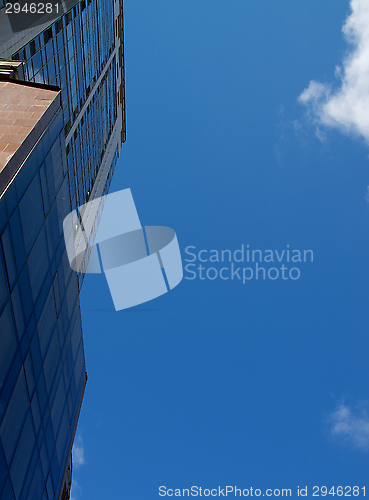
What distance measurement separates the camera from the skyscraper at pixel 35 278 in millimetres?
12750

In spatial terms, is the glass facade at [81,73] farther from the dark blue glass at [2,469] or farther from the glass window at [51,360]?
the dark blue glass at [2,469]

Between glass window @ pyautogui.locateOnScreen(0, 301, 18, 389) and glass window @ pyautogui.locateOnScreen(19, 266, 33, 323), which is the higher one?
glass window @ pyautogui.locateOnScreen(19, 266, 33, 323)

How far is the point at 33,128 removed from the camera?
46.0ft

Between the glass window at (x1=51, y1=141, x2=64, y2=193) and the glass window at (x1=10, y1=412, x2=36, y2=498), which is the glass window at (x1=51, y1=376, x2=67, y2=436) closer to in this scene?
the glass window at (x1=10, y1=412, x2=36, y2=498)

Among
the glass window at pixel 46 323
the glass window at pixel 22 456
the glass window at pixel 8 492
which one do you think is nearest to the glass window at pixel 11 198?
the glass window at pixel 46 323

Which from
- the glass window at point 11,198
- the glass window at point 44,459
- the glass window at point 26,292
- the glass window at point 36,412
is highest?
the glass window at point 11,198

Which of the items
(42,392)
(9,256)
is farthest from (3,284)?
(42,392)

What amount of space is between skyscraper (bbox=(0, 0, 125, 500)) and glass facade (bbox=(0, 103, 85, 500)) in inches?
1.6

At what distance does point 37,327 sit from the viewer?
15562 millimetres

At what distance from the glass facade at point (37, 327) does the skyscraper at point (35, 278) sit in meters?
0.04

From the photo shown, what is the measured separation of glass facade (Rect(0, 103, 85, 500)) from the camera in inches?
499

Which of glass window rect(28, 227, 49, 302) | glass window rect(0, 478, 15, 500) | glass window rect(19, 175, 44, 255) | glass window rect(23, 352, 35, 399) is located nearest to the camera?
glass window rect(0, 478, 15, 500)

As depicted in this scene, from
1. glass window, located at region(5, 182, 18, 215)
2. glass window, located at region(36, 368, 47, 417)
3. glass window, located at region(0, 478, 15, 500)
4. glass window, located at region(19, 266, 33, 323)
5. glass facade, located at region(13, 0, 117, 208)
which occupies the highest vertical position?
glass facade, located at region(13, 0, 117, 208)

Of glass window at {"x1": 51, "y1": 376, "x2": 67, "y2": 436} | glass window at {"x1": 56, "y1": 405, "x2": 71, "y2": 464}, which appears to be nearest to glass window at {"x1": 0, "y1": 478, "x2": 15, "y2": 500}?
glass window at {"x1": 51, "y1": 376, "x2": 67, "y2": 436}
